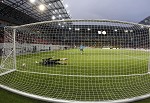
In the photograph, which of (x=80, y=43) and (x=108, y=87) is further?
(x=80, y=43)

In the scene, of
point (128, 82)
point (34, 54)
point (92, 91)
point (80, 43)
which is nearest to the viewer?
point (92, 91)

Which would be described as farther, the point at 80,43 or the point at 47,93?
the point at 80,43

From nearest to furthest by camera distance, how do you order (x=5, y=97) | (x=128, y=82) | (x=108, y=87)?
1. (x=5, y=97)
2. (x=108, y=87)
3. (x=128, y=82)

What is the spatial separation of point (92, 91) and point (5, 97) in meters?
2.45

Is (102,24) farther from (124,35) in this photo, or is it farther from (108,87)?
(124,35)

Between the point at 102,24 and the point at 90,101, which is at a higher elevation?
the point at 102,24

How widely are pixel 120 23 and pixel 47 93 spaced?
321 cm

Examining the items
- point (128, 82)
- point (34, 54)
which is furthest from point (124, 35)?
point (34, 54)

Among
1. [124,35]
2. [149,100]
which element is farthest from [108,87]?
[124,35]

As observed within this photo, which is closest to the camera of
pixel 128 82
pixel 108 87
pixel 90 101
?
pixel 90 101

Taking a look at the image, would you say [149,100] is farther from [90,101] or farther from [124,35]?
[124,35]

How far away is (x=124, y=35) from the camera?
869 centimetres

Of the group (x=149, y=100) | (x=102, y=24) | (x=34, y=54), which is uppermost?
(x=102, y=24)

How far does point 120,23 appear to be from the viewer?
22.4ft
